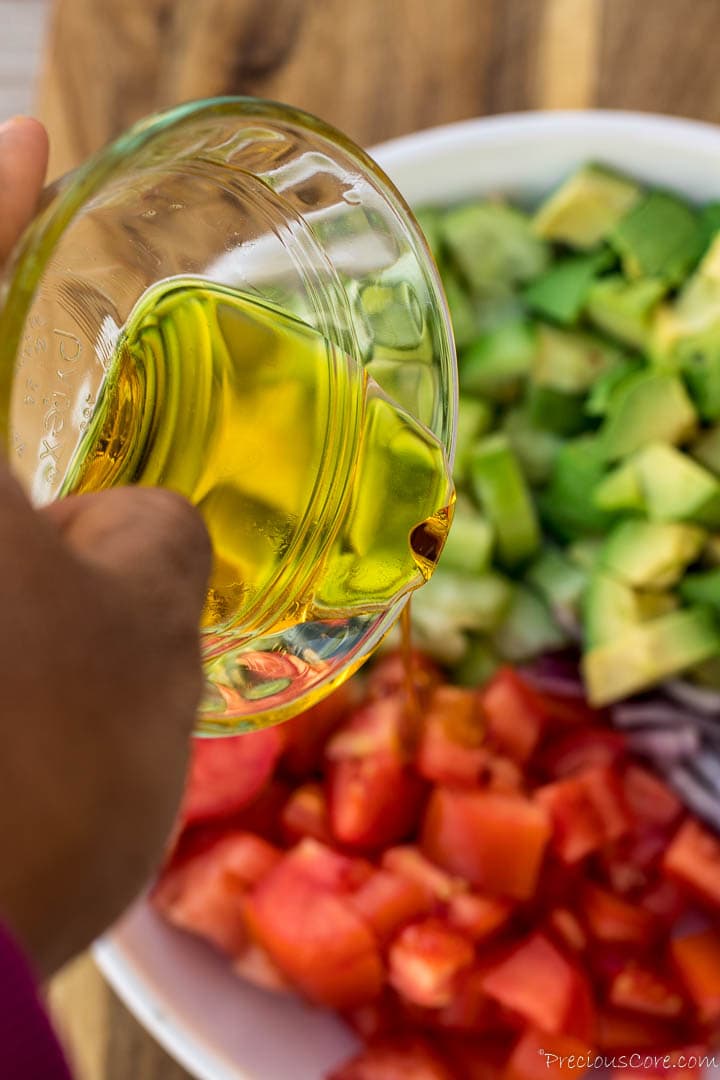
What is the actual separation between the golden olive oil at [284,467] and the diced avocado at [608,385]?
561 millimetres

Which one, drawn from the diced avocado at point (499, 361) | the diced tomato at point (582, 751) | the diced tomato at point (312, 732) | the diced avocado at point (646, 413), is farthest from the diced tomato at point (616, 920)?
the diced avocado at point (499, 361)

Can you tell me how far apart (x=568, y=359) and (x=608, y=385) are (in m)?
0.07

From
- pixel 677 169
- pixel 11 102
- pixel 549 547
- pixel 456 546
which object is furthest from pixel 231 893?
pixel 11 102

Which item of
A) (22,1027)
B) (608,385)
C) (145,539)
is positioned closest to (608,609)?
(608,385)

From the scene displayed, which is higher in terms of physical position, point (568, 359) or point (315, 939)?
point (568, 359)

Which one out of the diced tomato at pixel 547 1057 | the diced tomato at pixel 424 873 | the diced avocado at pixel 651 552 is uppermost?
the diced avocado at pixel 651 552

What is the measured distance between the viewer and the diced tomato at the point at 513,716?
131cm

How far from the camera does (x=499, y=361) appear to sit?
1.38 metres

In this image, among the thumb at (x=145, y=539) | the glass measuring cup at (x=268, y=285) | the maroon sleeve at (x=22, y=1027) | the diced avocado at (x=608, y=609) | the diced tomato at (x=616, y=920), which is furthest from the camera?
the diced avocado at (x=608, y=609)

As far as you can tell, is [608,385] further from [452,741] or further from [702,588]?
[452,741]

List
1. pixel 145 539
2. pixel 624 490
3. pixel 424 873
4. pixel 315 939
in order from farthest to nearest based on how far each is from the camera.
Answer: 1. pixel 624 490
2. pixel 424 873
3. pixel 315 939
4. pixel 145 539

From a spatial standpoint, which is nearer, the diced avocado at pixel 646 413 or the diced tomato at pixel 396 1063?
the diced tomato at pixel 396 1063

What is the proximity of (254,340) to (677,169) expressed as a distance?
738 millimetres

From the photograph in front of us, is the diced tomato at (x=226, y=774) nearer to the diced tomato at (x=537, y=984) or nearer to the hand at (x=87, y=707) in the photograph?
the diced tomato at (x=537, y=984)
